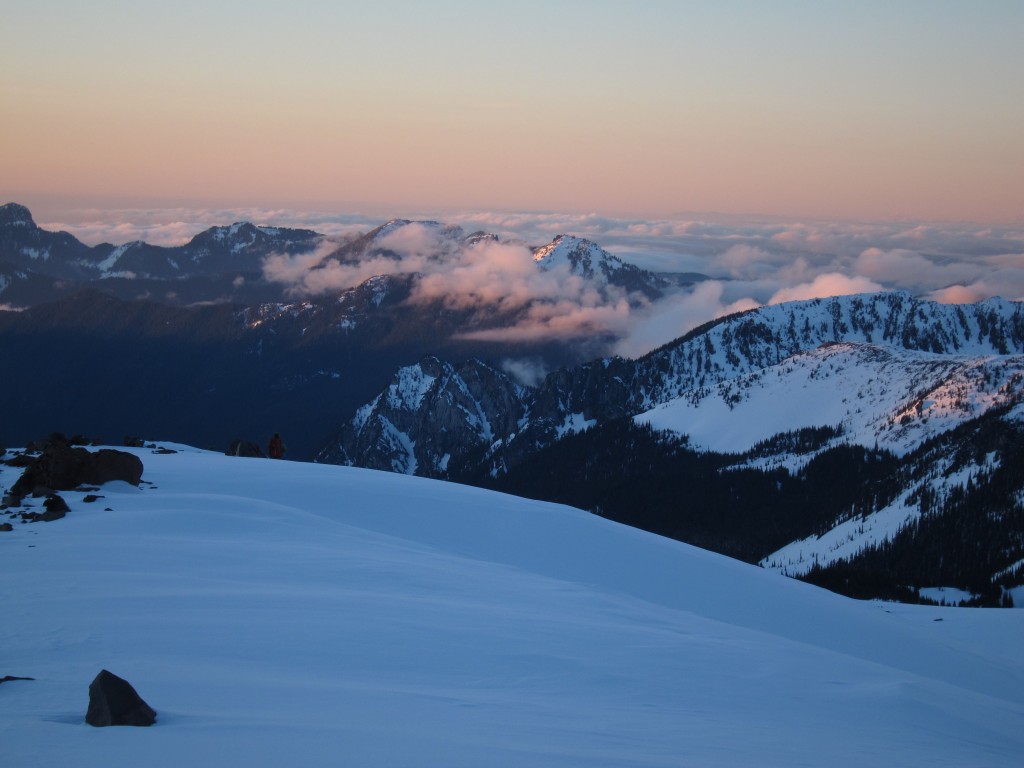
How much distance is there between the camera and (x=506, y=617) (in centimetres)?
2400

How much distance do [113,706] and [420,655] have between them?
7.82 m

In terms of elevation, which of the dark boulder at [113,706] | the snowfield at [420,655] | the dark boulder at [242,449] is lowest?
the dark boulder at [242,449]

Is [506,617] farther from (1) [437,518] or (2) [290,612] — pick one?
(1) [437,518]

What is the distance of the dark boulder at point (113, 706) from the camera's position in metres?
12.6

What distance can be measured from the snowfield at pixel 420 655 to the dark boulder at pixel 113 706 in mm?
235

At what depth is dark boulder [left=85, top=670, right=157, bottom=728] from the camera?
12.6 meters

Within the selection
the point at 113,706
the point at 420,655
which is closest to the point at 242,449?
the point at 420,655

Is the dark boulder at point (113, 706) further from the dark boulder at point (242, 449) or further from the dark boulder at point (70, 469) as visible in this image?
the dark boulder at point (242, 449)

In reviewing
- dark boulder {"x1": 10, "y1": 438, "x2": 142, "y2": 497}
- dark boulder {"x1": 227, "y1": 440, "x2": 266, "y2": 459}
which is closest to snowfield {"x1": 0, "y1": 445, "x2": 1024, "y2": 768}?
dark boulder {"x1": 10, "y1": 438, "x2": 142, "y2": 497}

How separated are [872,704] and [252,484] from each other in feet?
96.1

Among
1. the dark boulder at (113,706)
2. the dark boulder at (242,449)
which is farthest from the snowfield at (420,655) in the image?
the dark boulder at (242,449)

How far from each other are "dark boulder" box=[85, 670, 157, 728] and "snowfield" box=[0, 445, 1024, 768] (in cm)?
24

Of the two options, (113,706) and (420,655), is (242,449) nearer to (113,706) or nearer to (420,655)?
(420,655)

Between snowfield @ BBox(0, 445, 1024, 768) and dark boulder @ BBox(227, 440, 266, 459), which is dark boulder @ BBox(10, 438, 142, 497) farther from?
dark boulder @ BBox(227, 440, 266, 459)
